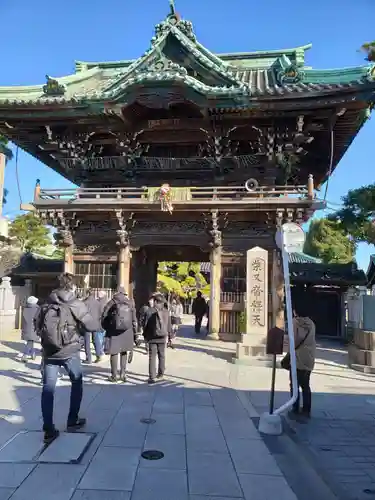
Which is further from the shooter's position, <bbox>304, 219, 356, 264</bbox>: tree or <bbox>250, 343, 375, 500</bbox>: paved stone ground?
<bbox>304, 219, 356, 264</bbox>: tree

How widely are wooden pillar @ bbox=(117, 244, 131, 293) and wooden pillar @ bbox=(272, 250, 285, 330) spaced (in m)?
5.64

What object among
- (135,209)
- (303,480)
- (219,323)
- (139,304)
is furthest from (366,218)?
(303,480)

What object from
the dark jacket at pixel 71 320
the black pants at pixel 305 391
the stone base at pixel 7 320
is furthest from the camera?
the stone base at pixel 7 320

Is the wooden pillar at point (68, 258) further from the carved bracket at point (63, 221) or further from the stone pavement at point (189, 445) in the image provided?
the stone pavement at point (189, 445)

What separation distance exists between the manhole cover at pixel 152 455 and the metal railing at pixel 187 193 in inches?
414

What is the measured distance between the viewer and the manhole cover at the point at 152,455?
Answer: 438cm

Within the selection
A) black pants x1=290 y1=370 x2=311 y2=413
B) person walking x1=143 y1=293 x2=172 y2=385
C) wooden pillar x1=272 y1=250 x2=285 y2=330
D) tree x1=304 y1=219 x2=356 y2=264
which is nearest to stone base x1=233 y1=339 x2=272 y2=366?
person walking x1=143 y1=293 x2=172 y2=385

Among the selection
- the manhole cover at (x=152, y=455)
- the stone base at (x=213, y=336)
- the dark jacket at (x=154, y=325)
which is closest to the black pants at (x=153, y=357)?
the dark jacket at (x=154, y=325)

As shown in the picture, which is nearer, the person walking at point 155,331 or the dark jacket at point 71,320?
the dark jacket at point 71,320

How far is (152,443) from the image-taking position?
483cm

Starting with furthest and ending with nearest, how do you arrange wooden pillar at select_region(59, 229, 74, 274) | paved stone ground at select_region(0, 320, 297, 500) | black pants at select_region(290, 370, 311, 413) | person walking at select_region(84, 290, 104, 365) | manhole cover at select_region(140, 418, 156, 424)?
1. wooden pillar at select_region(59, 229, 74, 274)
2. person walking at select_region(84, 290, 104, 365)
3. black pants at select_region(290, 370, 311, 413)
4. manhole cover at select_region(140, 418, 156, 424)
5. paved stone ground at select_region(0, 320, 297, 500)

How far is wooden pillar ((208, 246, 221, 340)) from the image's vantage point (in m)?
14.7

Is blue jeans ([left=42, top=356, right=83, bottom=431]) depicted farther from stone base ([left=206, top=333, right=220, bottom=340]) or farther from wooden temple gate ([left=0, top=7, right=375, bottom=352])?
stone base ([left=206, top=333, right=220, bottom=340])

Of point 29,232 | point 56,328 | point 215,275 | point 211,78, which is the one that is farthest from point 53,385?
point 29,232
